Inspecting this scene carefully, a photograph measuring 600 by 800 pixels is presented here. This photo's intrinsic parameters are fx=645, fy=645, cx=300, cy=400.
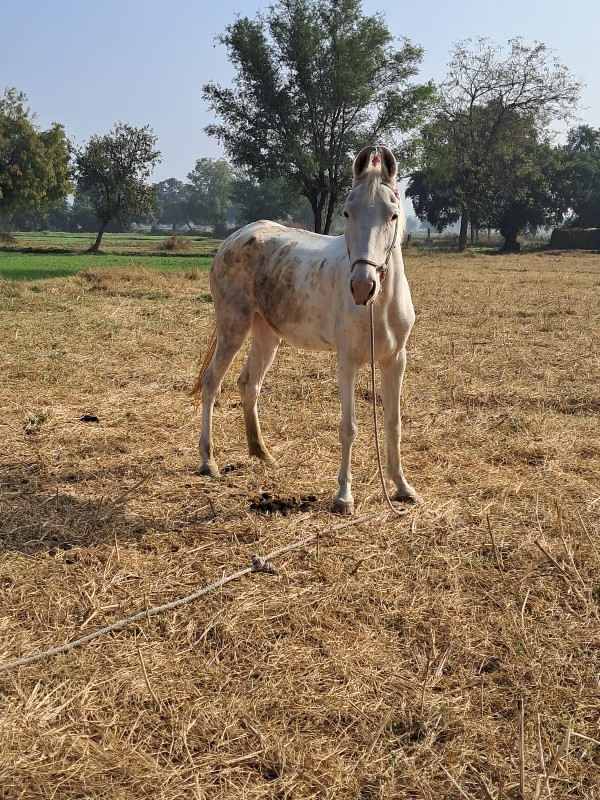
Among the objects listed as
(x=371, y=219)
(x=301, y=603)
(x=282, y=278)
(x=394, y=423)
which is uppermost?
(x=371, y=219)

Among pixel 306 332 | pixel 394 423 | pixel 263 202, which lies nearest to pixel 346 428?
pixel 394 423

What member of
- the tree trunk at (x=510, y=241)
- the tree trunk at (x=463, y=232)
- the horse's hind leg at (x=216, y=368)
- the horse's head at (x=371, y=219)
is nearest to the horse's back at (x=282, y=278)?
the horse's hind leg at (x=216, y=368)

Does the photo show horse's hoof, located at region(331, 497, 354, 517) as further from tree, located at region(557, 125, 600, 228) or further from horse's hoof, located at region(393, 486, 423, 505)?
tree, located at region(557, 125, 600, 228)

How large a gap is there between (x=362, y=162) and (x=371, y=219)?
0.41 meters

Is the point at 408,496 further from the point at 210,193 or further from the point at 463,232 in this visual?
the point at 210,193

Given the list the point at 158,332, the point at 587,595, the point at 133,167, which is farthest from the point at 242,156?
the point at 587,595

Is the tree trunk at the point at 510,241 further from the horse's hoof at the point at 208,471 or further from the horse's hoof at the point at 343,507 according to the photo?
the horse's hoof at the point at 343,507

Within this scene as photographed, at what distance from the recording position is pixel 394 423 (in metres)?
4.85

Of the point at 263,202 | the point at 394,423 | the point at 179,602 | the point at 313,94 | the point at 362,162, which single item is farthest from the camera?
the point at 263,202

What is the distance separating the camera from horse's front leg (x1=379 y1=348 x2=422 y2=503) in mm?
4738

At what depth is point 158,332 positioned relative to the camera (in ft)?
37.8

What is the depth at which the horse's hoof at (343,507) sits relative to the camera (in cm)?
456

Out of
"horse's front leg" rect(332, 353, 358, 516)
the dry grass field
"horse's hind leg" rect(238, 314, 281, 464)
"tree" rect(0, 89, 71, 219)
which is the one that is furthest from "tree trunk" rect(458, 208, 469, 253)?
"horse's front leg" rect(332, 353, 358, 516)

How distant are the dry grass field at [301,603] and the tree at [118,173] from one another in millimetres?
45390
